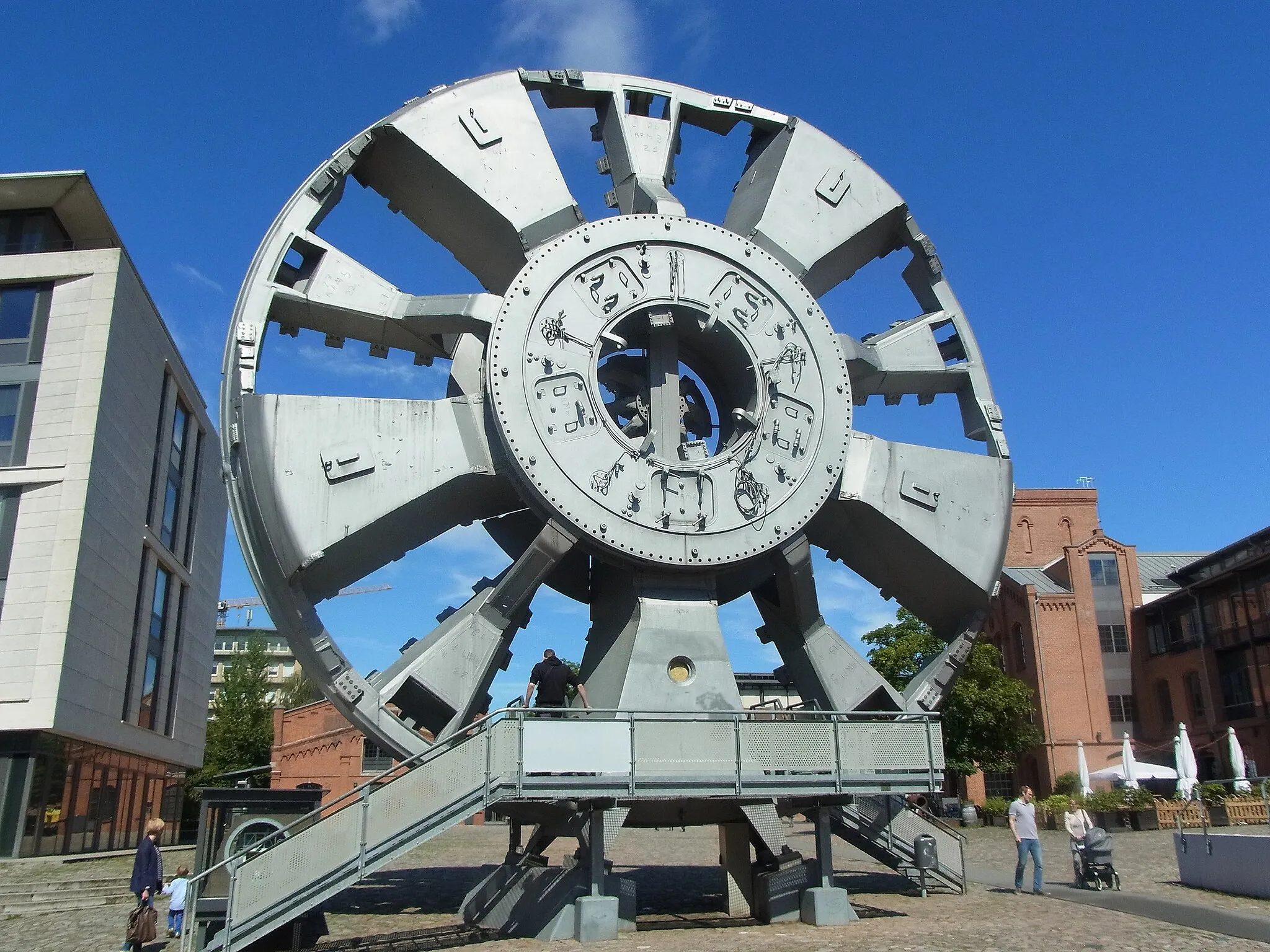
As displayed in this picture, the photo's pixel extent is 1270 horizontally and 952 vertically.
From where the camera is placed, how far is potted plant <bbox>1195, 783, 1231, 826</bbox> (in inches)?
1248

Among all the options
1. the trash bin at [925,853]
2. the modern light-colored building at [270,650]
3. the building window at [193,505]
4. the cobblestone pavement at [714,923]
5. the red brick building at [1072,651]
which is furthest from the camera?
the modern light-colored building at [270,650]

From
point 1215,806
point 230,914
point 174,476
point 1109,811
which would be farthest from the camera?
point 174,476

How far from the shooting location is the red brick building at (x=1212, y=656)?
4819 cm

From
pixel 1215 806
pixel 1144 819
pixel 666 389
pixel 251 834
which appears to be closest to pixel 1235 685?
pixel 1215 806

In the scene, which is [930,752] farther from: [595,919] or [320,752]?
[320,752]

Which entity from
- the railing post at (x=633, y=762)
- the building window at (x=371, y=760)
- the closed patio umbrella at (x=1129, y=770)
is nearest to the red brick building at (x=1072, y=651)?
the closed patio umbrella at (x=1129, y=770)

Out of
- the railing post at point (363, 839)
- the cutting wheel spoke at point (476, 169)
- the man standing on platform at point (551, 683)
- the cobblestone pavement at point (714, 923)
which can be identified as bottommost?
the cobblestone pavement at point (714, 923)

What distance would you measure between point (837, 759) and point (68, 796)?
86.7ft

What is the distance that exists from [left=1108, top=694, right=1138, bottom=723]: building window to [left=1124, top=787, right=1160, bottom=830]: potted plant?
2092 centimetres

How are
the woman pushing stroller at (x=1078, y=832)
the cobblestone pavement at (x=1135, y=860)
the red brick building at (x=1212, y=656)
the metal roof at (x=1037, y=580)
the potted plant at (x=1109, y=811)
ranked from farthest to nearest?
the metal roof at (x=1037, y=580)
the red brick building at (x=1212, y=656)
the potted plant at (x=1109, y=811)
the woman pushing stroller at (x=1078, y=832)
the cobblestone pavement at (x=1135, y=860)

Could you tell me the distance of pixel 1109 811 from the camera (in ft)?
111

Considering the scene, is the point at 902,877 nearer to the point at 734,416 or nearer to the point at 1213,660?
the point at 734,416

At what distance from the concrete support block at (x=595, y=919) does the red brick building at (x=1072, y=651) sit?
41.4 meters

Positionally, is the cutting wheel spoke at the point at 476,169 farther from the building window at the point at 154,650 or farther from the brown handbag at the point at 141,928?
the building window at the point at 154,650
